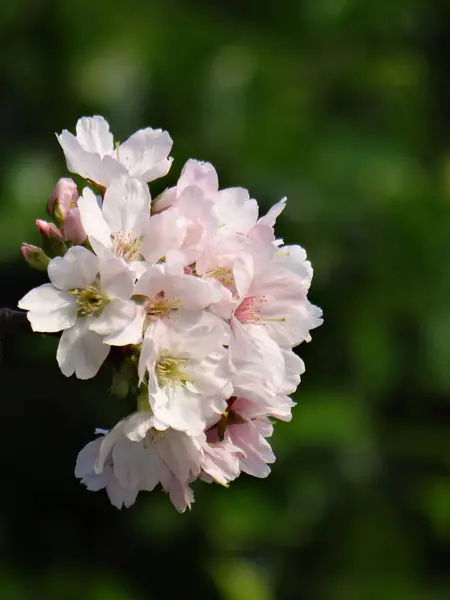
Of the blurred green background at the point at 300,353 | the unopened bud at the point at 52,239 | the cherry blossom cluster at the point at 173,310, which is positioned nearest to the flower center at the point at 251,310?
the cherry blossom cluster at the point at 173,310

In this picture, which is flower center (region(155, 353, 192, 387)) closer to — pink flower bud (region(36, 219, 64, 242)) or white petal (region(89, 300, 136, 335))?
white petal (region(89, 300, 136, 335))

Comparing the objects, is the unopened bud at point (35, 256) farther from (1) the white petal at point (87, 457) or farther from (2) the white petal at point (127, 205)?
(1) the white petal at point (87, 457)

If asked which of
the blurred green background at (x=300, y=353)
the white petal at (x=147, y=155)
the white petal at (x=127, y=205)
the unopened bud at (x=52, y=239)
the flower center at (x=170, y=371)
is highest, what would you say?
the white petal at (x=147, y=155)

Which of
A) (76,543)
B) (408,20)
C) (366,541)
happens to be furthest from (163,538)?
(408,20)

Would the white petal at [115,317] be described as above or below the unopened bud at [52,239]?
below

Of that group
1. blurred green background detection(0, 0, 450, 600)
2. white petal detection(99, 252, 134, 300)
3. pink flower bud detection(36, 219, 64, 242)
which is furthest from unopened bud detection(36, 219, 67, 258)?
blurred green background detection(0, 0, 450, 600)

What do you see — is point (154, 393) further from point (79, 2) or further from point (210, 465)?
point (79, 2)

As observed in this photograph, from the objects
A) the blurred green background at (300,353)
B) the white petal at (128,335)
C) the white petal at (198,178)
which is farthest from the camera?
the blurred green background at (300,353)
